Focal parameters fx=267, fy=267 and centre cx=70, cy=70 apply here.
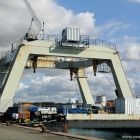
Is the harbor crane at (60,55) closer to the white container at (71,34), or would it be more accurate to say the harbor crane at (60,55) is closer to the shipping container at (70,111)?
the white container at (71,34)

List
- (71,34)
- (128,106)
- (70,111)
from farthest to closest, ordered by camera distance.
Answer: (71,34)
(128,106)
(70,111)

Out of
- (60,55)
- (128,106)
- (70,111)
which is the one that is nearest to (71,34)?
(60,55)

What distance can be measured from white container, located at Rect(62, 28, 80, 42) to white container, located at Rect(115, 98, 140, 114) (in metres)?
10.6

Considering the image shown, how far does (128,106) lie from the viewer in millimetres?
36562

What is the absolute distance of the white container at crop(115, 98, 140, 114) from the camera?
36406mm

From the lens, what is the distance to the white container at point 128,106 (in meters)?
36.4

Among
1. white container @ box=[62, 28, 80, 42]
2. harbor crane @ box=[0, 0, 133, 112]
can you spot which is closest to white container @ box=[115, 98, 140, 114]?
harbor crane @ box=[0, 0, 133, 112]

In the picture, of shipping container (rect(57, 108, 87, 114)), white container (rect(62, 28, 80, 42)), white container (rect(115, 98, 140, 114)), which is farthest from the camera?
white container (rect(62, 28, 80, 42))

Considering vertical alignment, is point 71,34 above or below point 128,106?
above

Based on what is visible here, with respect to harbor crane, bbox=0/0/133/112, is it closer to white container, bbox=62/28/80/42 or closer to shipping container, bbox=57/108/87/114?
white container, bbox=62/28/80/42

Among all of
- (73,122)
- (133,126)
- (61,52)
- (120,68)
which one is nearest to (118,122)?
(133,126)

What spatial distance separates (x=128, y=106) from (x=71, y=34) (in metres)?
12.8

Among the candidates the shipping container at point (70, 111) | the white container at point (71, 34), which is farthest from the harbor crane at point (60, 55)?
the shipping container at point (70, 111)

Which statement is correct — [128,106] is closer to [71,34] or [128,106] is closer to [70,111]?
[70,111]
